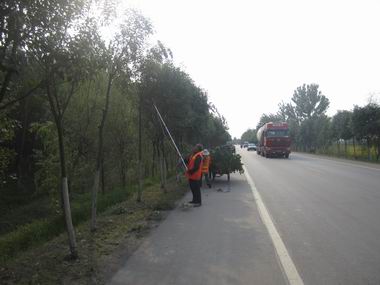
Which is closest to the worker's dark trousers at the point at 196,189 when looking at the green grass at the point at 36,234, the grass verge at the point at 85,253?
the grass verge at the point at 85,253

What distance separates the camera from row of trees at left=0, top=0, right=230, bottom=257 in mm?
5406

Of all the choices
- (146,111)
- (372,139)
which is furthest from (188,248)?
(372,139)

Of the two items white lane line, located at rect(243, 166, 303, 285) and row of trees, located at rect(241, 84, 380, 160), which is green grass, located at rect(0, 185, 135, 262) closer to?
white lane line, located at rect(243, 166, 303, 285)

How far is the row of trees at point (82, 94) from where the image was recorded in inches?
213

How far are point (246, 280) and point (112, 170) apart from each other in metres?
18.4

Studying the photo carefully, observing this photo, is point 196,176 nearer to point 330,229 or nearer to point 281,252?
point 330,229

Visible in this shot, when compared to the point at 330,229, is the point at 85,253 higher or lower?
lower

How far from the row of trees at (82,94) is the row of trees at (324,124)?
17.2 metres

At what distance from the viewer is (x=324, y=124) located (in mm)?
61000

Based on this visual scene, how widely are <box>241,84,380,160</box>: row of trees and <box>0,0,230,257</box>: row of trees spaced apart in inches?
677

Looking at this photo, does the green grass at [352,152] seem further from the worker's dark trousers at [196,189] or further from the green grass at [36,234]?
the green grass at [36,234]

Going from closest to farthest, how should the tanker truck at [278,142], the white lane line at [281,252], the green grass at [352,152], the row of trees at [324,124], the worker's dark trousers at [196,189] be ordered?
the white lane line at [281,252], the worker's dark trousers at [196,189], the row of trees at [324,124], the green grass at [352,152], the tanker truck at [278,142]

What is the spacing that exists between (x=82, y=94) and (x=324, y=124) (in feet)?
166

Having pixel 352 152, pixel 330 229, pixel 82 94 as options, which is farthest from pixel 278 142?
pixel 330 229
